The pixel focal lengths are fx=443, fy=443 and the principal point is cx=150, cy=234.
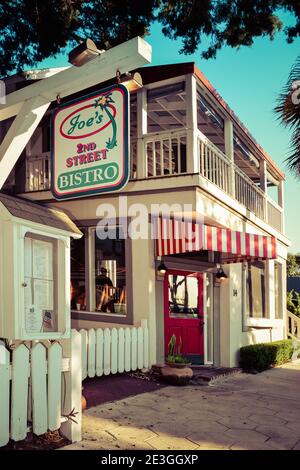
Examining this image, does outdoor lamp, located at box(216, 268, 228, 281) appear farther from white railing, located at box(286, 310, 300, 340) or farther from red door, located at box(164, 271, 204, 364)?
white railing, located at box(286, 310, 300, 340)

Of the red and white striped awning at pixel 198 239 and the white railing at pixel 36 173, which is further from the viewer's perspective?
the white railing at pixel 36 173

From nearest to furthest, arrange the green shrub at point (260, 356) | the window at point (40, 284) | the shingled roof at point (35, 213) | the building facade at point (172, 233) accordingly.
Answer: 1. the shingled roof at point (35, 213)
2. the window at point (40, 284)
3. the building facade at point (172, 233)
4. the green shrub at point (260, 356)

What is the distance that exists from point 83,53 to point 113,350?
5.48m

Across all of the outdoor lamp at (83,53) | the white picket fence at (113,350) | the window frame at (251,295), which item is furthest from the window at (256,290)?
the outdoor lamp at (83,53)

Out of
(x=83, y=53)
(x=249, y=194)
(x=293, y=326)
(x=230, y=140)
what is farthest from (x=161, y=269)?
(x=293, y=326)

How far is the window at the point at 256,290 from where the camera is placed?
43.5 feet

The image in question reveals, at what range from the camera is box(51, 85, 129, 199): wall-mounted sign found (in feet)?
13.8

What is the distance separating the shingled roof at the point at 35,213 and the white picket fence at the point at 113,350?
3.24 meters

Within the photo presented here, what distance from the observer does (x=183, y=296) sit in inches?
412

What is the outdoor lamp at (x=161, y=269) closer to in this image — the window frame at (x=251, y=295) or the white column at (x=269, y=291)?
the window frame at (x=251, y=295)

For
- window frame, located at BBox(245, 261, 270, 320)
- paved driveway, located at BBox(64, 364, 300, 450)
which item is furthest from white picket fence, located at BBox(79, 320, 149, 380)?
window frame, located at BBox(245, 261, 270, 320)

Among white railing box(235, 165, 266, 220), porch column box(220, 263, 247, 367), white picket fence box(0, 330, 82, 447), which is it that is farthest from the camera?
white railing box(235, 165, 266, 220)

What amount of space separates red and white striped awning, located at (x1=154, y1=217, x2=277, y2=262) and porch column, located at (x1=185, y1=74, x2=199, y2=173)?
114 cm

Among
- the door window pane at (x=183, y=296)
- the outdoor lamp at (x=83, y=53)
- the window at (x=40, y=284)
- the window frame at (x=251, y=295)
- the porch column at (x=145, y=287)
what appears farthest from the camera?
the window frame at (x=251, y=295)
